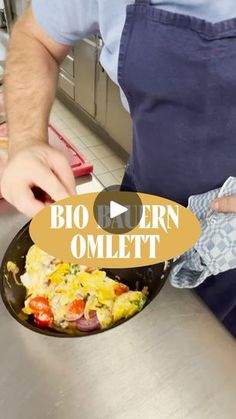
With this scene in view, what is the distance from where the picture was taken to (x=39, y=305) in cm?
49

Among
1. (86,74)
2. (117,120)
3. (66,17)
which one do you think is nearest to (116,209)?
(66,17)

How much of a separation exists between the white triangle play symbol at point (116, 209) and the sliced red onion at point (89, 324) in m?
0.14

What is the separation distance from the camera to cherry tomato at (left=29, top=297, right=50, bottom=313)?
491 mm

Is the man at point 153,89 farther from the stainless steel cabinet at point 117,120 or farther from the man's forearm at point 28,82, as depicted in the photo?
the stainless steel cabinet at point 117,120

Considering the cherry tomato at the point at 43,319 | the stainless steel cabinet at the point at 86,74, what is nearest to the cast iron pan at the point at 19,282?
the cherry tomato at the point at 43,319

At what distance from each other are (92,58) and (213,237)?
1829mm

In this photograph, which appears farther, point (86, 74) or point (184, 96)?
point (86, 74)

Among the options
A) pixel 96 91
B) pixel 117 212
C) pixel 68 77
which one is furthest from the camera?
pixel 68 77

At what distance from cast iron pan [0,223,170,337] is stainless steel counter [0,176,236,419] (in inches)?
1.4

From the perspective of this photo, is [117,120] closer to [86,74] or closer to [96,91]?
[96,91]

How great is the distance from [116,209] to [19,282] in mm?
195

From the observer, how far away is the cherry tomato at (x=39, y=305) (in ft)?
1.61


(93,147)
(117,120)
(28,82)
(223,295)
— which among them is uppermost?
(28,82)

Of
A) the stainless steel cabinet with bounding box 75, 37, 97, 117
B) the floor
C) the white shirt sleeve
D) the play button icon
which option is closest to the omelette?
the play button icon
